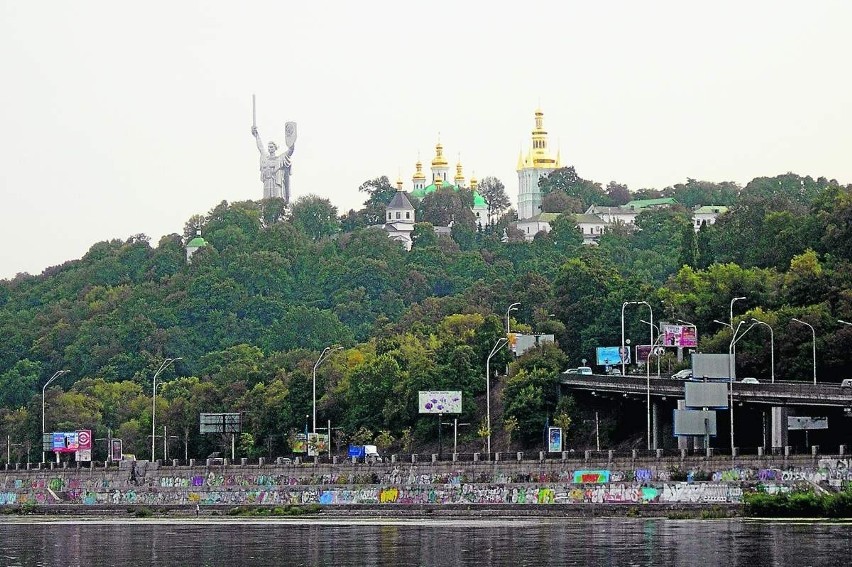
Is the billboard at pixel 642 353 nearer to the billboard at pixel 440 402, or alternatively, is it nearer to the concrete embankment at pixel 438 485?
the billboard at pixel 440 402

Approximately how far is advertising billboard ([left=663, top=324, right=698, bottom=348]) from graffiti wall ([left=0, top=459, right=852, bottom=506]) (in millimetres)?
20156

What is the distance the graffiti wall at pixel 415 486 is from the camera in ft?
324

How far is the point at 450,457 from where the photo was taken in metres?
117

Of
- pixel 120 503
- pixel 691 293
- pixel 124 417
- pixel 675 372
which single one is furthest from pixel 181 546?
pixel 124 417

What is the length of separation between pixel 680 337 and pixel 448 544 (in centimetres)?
4867

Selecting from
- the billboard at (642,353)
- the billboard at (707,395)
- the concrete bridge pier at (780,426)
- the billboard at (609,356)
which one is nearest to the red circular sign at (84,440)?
the billboard at (609,356)

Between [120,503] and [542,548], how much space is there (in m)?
58.5

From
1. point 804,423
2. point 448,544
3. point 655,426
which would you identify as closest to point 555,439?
point 655,426

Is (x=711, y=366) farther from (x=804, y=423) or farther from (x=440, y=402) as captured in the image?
(x=440, y=402)

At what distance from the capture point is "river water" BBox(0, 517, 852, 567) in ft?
233

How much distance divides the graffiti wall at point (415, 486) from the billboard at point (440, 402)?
1319 cm

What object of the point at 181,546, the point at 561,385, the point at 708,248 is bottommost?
the point at 181,546

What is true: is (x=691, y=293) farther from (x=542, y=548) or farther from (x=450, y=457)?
(x=542, y=548)

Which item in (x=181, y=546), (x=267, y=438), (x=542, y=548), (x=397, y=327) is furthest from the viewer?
(x=397, y=327)
